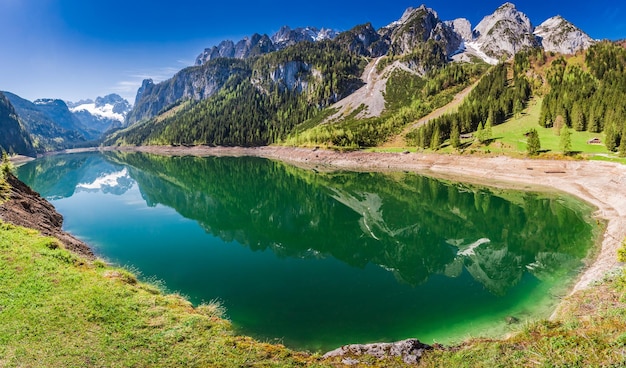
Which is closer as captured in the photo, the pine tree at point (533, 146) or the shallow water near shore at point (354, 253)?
the shallow water near shore at point (354, 253)

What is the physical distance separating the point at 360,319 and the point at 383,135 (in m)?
126

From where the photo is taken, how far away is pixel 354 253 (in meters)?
36.7

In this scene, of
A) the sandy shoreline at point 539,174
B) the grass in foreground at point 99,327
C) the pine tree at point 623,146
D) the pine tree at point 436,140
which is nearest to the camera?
the grass in foreground at point 99,327

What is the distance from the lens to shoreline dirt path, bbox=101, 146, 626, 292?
32781 mm

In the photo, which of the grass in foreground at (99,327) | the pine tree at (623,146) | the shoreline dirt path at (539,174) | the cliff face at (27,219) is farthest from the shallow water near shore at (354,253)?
the pine tree at (623,146)

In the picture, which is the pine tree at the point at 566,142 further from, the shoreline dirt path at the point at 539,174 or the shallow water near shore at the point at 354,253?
the shallow water near shore at the point at 354,253

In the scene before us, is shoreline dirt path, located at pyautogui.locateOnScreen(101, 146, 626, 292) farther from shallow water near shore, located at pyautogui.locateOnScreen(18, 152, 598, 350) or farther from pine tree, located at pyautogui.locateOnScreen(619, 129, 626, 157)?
pine tree, located at pyautogui.locateOnScreen(619, 129, 626, 157)

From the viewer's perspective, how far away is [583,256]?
31.4m

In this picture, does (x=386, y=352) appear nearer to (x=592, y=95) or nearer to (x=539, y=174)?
(x=539, y=174)

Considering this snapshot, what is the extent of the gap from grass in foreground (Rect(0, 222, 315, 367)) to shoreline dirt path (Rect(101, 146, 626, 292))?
2543cm

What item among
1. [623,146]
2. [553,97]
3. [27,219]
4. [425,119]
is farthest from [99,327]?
[425,119]

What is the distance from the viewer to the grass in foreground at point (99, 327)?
1286 centimetres

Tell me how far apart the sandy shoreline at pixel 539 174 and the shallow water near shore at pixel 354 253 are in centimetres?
224

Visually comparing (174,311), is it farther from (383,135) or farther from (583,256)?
(383,135)
